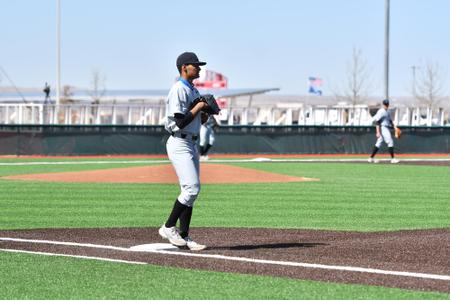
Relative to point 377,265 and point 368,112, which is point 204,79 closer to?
point 368,112

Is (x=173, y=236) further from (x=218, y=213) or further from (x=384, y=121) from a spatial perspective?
(x=384, y=121)

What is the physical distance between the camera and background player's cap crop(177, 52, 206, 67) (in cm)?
1020

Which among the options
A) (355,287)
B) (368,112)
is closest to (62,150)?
(368,112)

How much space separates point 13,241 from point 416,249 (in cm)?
420

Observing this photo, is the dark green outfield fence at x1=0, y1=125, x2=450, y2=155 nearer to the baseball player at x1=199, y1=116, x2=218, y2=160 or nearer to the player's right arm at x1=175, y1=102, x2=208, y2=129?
the baseball player at x1=199, y1=116, x2=218, y2=160

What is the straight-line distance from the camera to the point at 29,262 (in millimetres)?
9320

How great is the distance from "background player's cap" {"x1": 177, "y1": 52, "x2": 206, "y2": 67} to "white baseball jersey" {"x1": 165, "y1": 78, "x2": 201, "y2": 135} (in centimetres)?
18

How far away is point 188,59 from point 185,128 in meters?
0.69

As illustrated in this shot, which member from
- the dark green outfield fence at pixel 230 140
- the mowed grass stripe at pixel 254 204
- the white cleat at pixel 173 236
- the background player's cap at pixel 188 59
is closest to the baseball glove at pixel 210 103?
the background player's cap at pixel 188 59

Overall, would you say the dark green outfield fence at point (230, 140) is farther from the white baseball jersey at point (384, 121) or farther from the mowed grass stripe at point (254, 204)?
the mowed grass stripe at point (254, 204)

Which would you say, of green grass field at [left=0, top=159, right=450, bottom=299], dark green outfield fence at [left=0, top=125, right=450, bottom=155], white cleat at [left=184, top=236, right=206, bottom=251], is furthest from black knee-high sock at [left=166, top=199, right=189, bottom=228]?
dark green outfield fence at [left=0, top=125, right=450, bottom=155]

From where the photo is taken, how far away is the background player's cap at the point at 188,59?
10203 millimetres

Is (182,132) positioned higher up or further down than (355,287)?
higher up

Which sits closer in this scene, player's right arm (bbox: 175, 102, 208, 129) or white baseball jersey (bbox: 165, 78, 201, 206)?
player's right arm (bbox: 175, 102, 208, 129)
